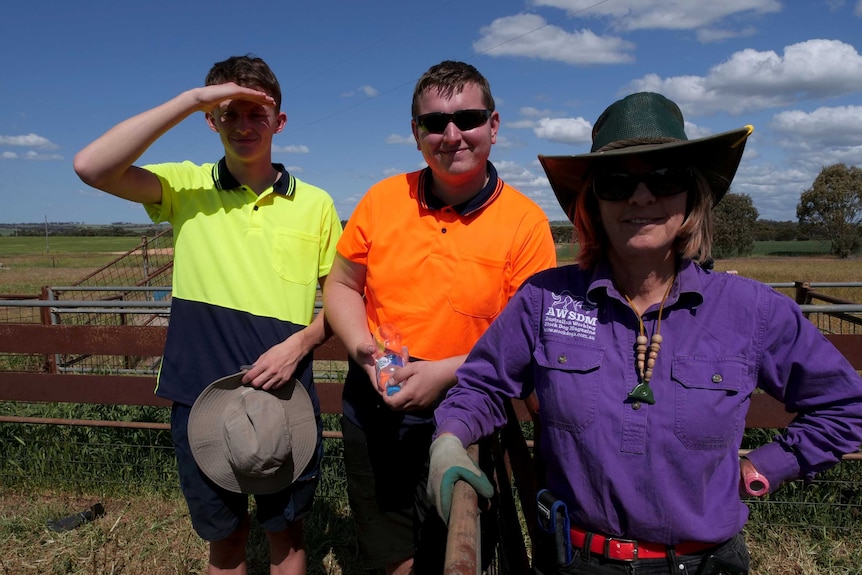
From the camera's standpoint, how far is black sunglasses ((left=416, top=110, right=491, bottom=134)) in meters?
2.18

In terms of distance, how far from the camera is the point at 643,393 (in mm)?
1585

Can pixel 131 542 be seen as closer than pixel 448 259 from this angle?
No

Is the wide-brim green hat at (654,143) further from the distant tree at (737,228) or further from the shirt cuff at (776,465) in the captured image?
the distant tree at (737,228)

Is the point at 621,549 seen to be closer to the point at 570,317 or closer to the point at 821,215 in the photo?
the point at 570,317

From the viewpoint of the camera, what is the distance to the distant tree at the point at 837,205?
55438 mm

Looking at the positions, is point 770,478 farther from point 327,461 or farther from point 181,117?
point 327,461

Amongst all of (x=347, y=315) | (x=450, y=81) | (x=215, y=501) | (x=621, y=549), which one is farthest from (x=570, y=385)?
(x=215, y=501)

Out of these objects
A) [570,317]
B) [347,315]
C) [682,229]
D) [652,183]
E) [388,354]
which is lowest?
[388,354]

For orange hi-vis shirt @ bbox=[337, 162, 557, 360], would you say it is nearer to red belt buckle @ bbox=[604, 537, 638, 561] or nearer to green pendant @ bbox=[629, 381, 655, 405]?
green pendant @ bbox=[629, 381, 655, 405]

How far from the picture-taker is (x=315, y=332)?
101 inches

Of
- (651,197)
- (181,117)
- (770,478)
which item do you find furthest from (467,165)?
(770,478)

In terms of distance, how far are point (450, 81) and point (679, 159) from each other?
2.85ft

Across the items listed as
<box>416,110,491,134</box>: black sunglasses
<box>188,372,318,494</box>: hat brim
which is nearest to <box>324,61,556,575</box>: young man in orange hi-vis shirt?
<box>416,110,491,134</box>: black sunglasses

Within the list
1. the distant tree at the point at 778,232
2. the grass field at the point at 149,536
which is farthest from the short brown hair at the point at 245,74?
the distant tree at the point at 778,232
